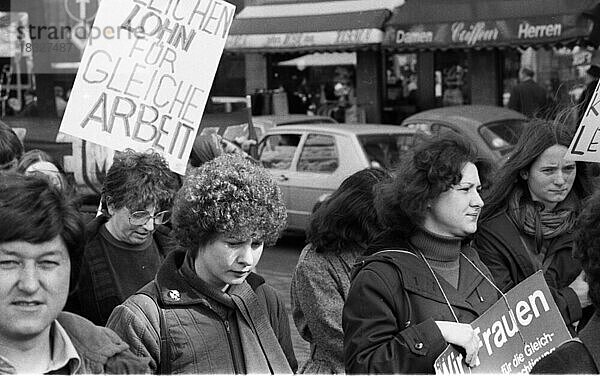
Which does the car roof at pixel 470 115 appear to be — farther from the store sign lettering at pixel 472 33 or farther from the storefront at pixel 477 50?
the store sign lettering at pixel 472 33

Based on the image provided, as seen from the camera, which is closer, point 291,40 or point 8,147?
point 8,147

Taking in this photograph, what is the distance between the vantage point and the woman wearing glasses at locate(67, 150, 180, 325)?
4141 mm

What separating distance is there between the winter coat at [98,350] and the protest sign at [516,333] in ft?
3.30

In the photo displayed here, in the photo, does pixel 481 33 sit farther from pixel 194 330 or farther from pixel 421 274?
pixel 194 330

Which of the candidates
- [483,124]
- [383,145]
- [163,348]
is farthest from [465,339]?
[483,124]

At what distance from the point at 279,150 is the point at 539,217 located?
8.53 meters

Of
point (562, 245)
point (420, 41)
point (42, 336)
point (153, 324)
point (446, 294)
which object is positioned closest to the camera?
point (42, 336)

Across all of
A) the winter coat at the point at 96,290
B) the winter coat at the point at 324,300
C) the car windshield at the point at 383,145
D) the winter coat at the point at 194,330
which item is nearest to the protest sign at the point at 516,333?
the winter coat at the point at 194,330

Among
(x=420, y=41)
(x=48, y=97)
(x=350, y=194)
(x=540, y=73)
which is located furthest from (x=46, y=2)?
(x=540, y=73)

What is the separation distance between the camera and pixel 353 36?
67.1 ft

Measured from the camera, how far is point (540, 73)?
1998cm

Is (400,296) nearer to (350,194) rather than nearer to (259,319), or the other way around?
(259,319)

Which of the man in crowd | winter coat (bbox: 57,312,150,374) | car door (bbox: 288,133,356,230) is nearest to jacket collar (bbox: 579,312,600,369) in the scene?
winter coat (bbox: 57,312,150,374)

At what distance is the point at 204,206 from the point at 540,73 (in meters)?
17.5
